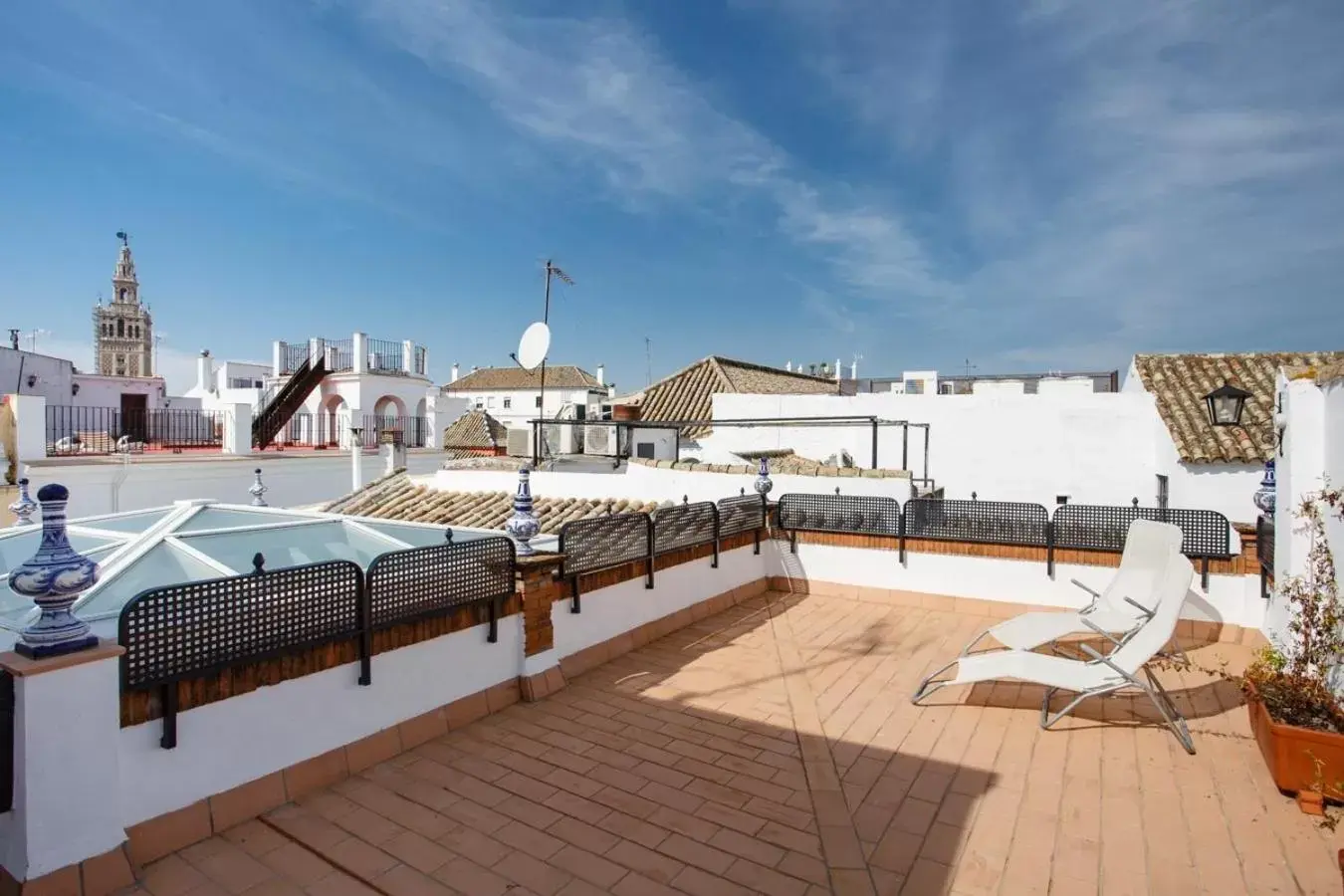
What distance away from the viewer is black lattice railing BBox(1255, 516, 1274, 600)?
5293 mm

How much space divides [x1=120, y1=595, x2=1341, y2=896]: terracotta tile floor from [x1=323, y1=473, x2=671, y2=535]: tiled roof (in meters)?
4.68

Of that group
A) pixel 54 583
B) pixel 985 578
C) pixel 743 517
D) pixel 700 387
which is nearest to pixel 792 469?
pixel 743 517

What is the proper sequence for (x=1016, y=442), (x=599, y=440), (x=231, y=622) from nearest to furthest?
(x=231, y=622)
(x=1016, y=442)
(x=599, y=440)

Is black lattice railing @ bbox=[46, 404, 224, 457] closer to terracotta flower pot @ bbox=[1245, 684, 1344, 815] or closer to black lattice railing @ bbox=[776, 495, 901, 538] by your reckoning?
black lattice railing @ bbox=[776, 495, 901, 538]

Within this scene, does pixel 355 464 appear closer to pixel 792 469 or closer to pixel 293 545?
pixel 792 469

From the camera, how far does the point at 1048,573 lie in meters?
6.50

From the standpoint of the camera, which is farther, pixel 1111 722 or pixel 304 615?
pixel 1111 722

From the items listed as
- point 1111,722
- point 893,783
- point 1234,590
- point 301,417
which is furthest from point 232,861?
point 301,417

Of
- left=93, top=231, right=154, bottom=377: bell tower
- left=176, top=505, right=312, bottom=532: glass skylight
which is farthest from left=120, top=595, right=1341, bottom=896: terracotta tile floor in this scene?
left=93, top=231, right=154, bottom=377: bell tower

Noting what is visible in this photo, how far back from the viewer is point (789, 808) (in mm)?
3137

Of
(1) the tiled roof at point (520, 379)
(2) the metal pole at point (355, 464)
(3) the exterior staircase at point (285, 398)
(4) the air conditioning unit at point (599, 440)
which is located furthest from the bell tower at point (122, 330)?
(4) the air conditioning unit at point (599, 440)

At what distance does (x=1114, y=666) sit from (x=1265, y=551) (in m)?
2.88

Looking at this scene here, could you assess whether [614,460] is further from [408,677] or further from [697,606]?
[408,677]

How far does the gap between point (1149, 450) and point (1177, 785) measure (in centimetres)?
1023
